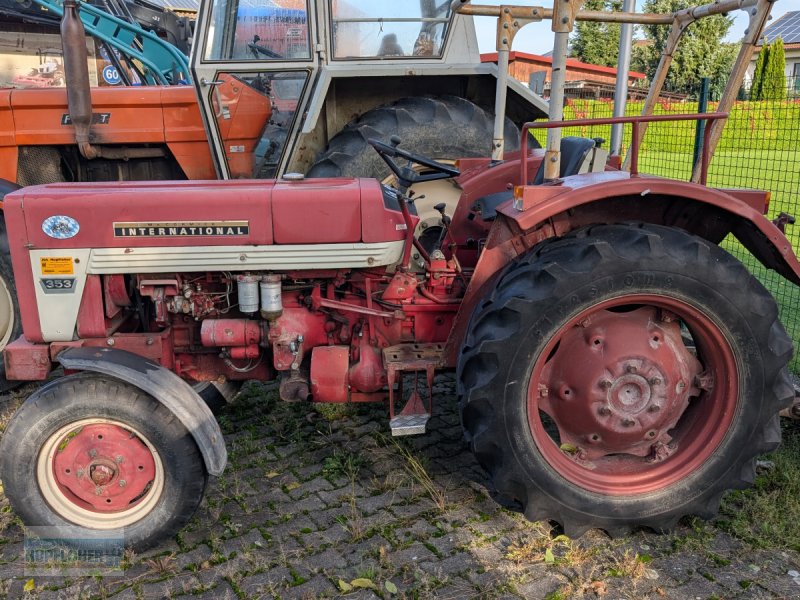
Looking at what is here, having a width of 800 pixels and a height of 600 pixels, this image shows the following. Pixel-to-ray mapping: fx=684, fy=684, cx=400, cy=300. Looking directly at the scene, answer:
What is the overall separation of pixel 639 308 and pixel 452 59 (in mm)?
2712

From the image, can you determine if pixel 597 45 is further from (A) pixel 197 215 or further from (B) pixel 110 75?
(A) pixel 197 215

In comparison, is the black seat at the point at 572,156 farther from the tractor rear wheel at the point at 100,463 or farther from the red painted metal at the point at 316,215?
the tractor rear wheel at the point at 100,463

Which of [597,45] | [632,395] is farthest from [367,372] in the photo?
[597,45]

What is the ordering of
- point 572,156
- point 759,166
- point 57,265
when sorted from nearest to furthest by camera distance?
Answer: point 57,265, point 572,156, point 759,166

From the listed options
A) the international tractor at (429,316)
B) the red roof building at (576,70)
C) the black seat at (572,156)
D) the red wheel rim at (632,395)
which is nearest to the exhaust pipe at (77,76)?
the international tractor at (429,316)

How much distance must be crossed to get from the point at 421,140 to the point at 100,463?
2.79 meters

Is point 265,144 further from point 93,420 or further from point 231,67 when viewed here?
point 93,420

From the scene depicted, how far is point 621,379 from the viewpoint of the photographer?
2.49 m

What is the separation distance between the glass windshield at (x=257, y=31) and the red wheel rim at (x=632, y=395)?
2940 millimetres

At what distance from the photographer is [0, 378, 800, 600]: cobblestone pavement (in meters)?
2.30

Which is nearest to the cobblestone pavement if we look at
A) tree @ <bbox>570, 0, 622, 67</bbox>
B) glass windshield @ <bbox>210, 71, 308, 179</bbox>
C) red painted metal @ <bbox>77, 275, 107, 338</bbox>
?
red painted metal @ <bbox>77, 275, 107, 338</bbox>

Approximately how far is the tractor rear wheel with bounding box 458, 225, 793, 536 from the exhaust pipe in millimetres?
3339

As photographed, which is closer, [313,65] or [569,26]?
[569,26]

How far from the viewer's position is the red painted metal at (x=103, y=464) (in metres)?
2.45
